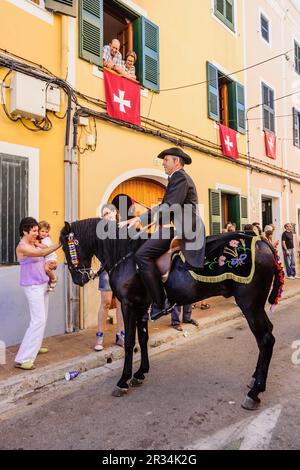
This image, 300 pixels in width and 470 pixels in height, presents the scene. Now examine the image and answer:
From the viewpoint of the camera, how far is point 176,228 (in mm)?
3670

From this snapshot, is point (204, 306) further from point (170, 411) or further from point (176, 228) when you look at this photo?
point (170, 411)

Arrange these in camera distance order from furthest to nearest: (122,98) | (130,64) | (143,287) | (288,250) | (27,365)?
(288,250) → (130,64) → (122,98) → (27,365) → (143,287)

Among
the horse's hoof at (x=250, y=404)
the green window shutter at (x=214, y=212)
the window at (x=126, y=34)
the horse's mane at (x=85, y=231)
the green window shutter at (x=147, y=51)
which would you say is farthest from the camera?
the green window shutter at (x=214, y=212)

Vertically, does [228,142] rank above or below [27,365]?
above

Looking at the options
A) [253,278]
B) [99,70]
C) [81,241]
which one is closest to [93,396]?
[81,241]

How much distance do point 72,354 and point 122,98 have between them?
16.4 ft

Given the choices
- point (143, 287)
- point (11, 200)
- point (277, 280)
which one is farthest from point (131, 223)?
point (11, 200)

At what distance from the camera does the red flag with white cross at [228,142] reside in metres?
9.82

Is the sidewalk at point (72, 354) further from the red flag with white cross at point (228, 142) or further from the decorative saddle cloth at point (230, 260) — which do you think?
the red flag with white cross at point (228, 142)

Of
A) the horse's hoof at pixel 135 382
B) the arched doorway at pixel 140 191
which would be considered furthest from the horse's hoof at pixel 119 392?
the arched doorway at pixel 140 191

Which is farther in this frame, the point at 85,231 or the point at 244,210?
the point at 244,210

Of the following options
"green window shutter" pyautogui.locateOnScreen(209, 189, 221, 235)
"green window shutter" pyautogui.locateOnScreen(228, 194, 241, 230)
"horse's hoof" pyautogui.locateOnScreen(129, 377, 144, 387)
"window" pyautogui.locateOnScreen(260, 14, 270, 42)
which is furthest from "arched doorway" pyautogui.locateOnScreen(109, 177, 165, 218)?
"window" pyautogui.locateOnScreen(260, 14, 270, 42)

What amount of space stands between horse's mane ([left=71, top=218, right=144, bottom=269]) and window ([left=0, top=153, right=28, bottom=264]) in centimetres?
174

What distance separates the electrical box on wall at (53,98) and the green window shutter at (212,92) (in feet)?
16.2
